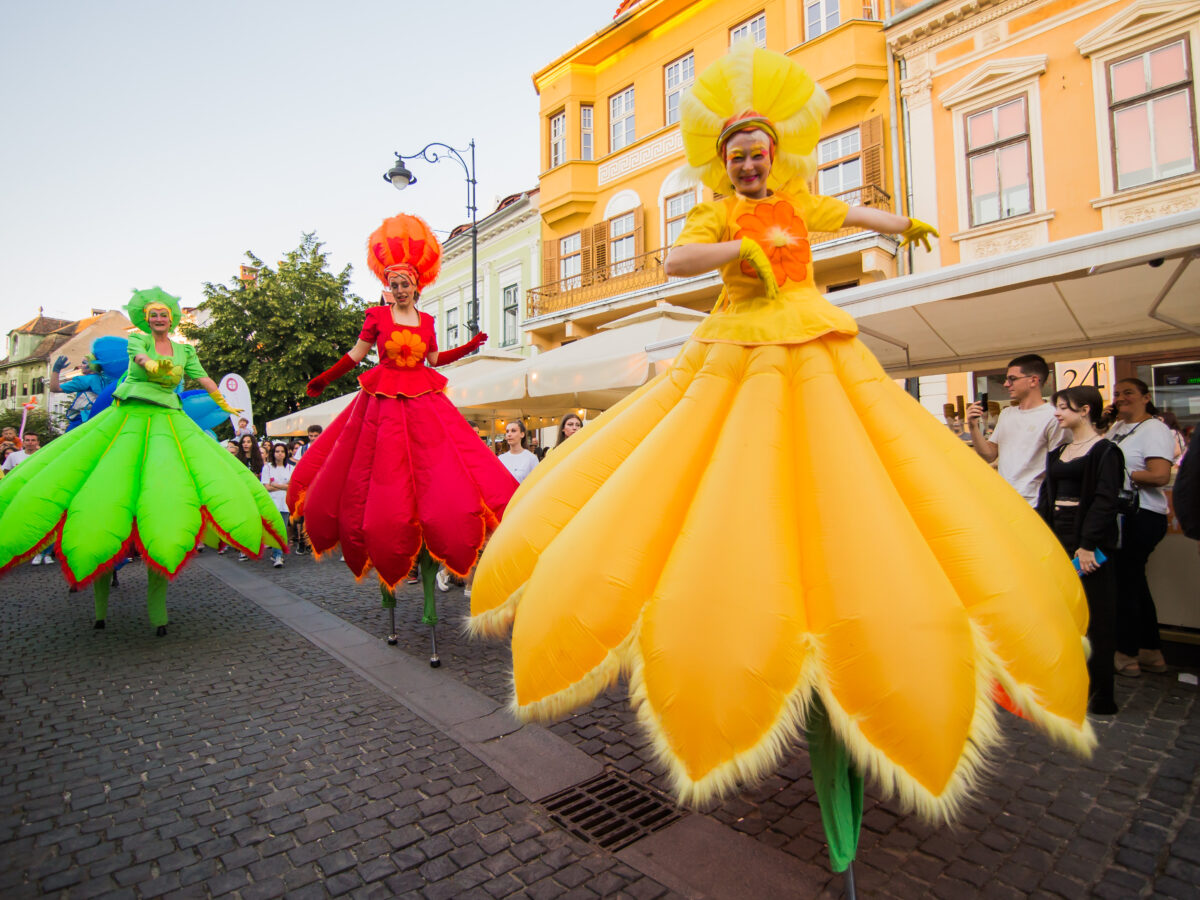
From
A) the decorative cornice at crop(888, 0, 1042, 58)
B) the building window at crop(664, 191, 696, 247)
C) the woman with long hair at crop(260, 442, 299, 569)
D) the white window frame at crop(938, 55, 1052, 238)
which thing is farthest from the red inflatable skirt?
the building window at crop(664, 191, 696, 247)

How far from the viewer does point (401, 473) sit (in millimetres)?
4012

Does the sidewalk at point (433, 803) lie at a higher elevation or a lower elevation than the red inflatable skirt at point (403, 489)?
lower

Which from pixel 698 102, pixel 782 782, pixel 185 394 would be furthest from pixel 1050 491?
pixel 185 394

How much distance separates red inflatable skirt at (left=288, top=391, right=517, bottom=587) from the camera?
3.92 m

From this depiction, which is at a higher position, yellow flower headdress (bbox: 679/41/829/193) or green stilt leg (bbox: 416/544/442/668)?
yellow flower headdress (bbox: 679/41/829/193)

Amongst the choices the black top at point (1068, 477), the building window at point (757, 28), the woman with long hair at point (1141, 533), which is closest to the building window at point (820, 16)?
the building window at point (757, 28)

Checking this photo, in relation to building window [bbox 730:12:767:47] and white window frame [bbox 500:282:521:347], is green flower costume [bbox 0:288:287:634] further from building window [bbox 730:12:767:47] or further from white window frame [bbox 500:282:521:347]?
white window frame [bbox 500:282:521:347]

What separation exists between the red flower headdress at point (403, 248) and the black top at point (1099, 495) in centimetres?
404

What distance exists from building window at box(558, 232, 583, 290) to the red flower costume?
16.1 meters

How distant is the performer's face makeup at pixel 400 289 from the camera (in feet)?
14.2

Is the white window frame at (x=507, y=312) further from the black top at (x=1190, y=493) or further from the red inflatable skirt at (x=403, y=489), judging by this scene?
the black top at (x=1190, y=493)

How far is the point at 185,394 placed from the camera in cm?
594

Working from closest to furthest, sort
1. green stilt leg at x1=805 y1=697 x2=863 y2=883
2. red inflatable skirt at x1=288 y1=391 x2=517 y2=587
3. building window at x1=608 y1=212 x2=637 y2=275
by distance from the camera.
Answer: green stilt leg at x1=805 y1=697 x2=863 y2=883, red inflatable skirt at x1=288 y1=391 x2=517 y2=587, building window at x1=608 y1=212 x2=637 y2=275

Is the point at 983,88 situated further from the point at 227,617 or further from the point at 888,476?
the point at 227,617
